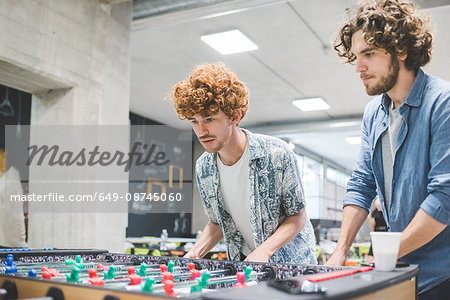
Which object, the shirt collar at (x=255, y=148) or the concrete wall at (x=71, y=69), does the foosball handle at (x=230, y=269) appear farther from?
the concrete wall at (x=71, y=69)

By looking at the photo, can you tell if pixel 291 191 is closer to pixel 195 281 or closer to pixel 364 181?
pixel 364 181

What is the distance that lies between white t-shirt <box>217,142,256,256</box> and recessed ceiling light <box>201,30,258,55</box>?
3873 mm

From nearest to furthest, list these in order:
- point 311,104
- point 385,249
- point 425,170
Answer: 1. point 385,249
2. point 425,170
3. point 311,104

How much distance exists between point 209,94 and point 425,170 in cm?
93

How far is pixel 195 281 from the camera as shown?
4.52ft

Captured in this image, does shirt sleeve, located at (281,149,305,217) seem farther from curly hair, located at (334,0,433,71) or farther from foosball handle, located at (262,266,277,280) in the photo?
curly hair, located at (334,0,433,71)

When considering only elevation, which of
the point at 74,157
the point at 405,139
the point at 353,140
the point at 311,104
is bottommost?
the point at 405,139

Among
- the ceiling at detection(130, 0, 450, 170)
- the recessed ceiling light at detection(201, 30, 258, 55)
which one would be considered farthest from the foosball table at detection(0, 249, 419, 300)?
the recessed ceiling light at detection(201, 30, 258, 55)

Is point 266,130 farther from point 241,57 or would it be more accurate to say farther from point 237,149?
point 237,149

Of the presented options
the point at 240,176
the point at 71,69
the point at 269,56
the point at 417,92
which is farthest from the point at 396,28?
the point at 269,56

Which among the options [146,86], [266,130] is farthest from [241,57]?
[266,130]

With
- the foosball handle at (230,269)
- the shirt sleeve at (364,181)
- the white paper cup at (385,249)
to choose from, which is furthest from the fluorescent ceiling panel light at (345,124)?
the white paper cup at (385,249)

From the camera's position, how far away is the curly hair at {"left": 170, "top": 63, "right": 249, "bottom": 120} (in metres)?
2.02

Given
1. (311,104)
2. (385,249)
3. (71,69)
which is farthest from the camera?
(311,104)
